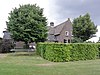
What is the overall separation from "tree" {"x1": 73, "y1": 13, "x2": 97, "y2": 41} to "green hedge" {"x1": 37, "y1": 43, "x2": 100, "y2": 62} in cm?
2897

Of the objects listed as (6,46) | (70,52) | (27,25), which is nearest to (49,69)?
(70,52)

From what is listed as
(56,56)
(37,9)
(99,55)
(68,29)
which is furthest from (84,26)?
(56,56)

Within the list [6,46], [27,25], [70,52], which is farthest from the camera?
[6,46]

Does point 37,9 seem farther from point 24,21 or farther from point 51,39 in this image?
point 51,39

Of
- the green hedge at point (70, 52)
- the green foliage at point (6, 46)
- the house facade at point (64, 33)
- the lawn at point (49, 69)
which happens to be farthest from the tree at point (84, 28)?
the lawn at point (49, 69)

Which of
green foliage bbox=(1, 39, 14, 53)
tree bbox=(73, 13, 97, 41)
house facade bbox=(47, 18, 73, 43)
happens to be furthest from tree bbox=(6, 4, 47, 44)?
house facade bbox=(47, 18, 73, 43)

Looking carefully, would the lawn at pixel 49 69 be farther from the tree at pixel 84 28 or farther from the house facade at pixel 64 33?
the house facade at pixel 64 33

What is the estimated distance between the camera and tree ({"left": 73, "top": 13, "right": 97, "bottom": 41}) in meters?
60.5

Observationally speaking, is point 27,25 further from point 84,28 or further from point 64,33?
point 64,33

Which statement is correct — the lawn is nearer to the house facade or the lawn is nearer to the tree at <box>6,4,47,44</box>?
the tree at <box>6,4,47,44</box>

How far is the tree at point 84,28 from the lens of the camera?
6050cm

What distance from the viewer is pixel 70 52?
29.2 m

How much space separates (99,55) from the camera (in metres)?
32.1

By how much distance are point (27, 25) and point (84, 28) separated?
20694 mm
